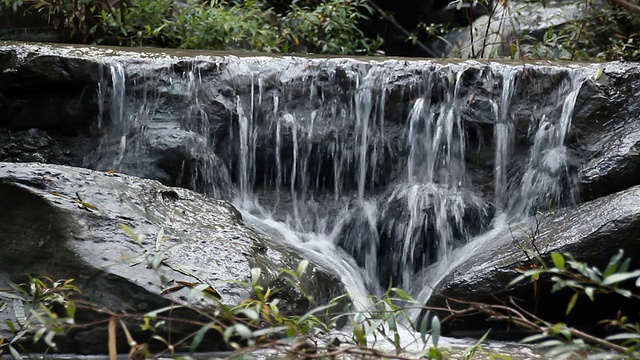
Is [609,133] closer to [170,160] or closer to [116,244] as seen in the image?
[170,160]

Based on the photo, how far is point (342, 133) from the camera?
5.39 metres

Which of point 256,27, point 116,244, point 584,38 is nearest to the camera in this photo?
point 116,244

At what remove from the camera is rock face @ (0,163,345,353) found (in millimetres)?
3236

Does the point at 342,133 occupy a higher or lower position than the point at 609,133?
lower

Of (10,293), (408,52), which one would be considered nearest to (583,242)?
(10,293)

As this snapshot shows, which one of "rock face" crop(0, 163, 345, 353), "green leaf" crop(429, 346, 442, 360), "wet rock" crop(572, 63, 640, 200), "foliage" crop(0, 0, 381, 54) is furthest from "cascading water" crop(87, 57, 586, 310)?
"green leaf" crop(429, 346, 442, 360)

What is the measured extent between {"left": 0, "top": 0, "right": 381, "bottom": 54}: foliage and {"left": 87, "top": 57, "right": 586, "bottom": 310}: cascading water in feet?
6.81

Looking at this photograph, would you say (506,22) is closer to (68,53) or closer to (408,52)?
(408,52)

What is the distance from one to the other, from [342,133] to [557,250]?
1986 millimetres

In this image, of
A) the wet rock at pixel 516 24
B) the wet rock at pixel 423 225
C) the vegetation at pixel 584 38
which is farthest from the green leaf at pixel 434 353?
the wet rock at pixel 516 24

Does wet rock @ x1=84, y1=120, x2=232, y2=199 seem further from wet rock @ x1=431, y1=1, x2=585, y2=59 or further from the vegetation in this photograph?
wet rock @ x1=431, y1=1, x2=585, y2=59

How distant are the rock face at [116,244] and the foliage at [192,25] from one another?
3661 mm

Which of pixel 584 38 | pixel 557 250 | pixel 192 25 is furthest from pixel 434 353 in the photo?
pixel 584 38

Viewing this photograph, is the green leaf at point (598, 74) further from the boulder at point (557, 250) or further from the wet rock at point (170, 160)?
the wet rock at point (170, 160)
